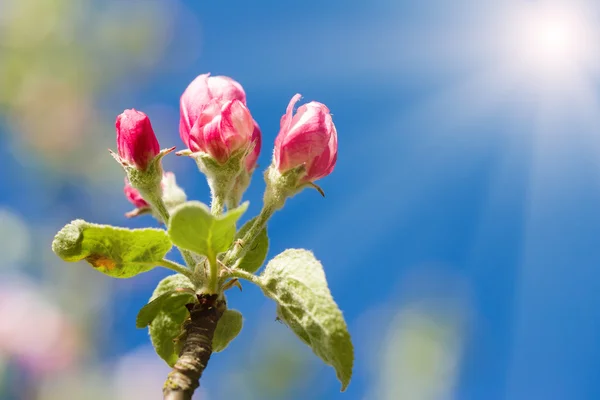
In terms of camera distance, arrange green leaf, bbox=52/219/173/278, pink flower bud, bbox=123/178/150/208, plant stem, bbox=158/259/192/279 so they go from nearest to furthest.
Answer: green leaf, bbox=52/219/173/278
plant stem, bbox=158/259/192/279
pink flower bud, bbox=123/178/150/208

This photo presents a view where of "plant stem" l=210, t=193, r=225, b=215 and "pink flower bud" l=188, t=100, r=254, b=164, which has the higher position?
"pink flower bud" l=188, t=100, r=254, b=164

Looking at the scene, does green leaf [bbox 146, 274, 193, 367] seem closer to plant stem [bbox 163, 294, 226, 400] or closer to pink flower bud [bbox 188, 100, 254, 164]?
plant stem [bbox 163, 294, 226, 400]

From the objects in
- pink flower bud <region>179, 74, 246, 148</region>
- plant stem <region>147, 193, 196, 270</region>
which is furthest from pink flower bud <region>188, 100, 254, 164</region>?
plant stem <region>147, 193, 196, 270</region>

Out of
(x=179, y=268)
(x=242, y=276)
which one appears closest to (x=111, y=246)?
(x=179, y=268)

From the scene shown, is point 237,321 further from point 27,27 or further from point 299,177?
point 27,27

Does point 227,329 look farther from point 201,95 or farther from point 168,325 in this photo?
point 201,95

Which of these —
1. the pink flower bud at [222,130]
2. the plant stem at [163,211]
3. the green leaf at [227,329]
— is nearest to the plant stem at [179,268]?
the plant stem at [163,211]

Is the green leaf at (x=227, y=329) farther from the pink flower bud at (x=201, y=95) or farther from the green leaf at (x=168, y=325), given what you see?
the pink flower bud at (x=201, y=95)

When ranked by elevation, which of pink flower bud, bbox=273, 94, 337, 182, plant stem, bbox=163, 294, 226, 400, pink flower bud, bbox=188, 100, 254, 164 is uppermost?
pink flower bud, bbox=273, 94, 337, 182

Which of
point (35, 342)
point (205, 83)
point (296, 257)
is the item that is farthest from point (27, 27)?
point (296, 257)
